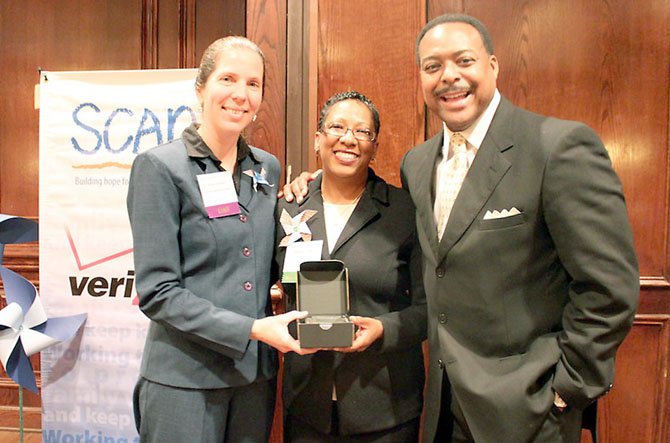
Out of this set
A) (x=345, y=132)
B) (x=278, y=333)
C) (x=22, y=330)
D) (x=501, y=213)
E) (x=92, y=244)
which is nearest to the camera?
(x=501, y=213)

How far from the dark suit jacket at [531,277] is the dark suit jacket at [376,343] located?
169 millimetres

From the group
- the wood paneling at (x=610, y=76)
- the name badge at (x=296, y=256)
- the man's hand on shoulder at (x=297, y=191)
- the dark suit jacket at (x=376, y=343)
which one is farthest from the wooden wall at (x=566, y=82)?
the name badge at (x=296, y=256)

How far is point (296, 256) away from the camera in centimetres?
152

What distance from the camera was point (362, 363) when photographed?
153 cm

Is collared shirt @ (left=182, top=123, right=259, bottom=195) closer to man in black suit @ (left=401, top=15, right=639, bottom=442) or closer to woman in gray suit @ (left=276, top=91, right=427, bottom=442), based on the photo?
woman in gray suit @ (left=276, top=91, right=427, bottom=442)

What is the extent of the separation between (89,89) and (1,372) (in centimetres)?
193

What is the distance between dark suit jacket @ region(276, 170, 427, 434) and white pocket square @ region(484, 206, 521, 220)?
352 millimetres

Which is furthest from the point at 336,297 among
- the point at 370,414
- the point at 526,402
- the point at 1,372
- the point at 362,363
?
the point at 1,372

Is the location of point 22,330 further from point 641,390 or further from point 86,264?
point 641,390

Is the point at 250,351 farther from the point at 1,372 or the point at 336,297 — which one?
the point at 1,372

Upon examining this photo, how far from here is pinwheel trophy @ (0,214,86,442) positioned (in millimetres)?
2316

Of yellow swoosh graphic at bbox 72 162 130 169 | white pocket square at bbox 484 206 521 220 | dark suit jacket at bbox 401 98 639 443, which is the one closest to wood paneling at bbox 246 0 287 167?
yellow swoosh graphic at bbox 72 162 130 169

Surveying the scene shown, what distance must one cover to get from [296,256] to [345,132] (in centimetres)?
42

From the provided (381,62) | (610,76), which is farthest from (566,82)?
(381,62)
